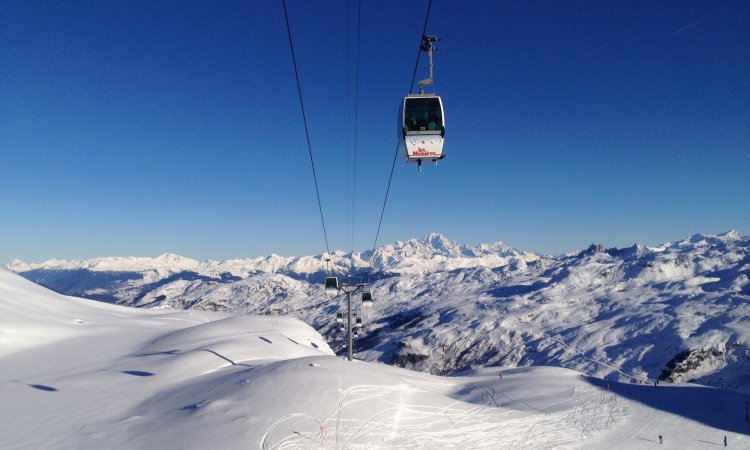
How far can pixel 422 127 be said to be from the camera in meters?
21.0

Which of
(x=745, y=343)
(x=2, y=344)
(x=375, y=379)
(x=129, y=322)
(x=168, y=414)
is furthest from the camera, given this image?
(x=745, y=343)

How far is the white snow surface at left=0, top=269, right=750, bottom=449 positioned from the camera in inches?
786

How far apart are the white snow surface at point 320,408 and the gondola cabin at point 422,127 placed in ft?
47.3

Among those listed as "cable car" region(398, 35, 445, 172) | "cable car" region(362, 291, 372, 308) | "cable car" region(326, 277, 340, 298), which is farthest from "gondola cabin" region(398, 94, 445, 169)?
"cable car" region(362, 291, 372, 308)

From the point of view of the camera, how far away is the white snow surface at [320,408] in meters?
20.0

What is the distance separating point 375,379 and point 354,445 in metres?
7.76

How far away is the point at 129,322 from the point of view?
69.6 m

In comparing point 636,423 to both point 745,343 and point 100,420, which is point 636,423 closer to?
point 100,420

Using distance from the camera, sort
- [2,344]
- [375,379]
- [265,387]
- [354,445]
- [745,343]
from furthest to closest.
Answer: [745,343] → [2,344] → [375,379] → [265,387] → [354,445]

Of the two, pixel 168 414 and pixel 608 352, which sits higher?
pixel 168 414

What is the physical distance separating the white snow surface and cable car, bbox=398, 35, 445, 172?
46.3 ft

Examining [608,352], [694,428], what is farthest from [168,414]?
[608,352]

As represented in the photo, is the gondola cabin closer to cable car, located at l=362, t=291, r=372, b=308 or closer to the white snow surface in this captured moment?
the white snow surface

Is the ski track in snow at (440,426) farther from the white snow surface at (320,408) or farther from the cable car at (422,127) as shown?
the cable car at (422,127)
